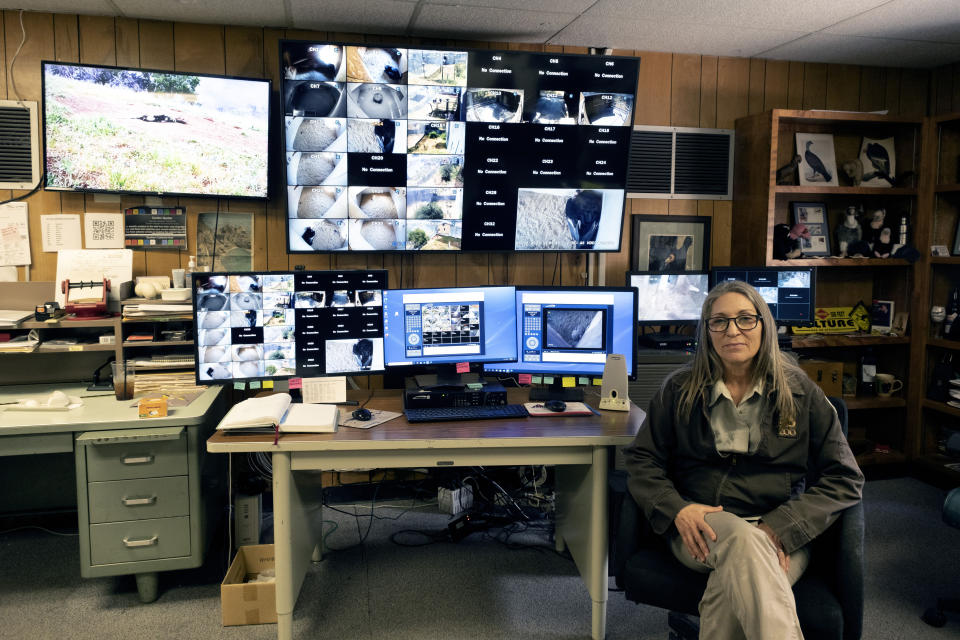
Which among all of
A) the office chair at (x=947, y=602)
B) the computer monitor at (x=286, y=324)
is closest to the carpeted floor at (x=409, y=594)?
the office chair at (x=947, y=602)

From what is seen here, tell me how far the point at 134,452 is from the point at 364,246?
1.32 m

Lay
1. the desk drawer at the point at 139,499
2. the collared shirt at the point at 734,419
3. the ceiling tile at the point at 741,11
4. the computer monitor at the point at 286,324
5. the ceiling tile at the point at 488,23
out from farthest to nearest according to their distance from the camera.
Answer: the ceiling tile at the point at 488,23, the ceiling tile at the point at 741,11, the computer monitor at the point at 286,324, the desk drawer at the point at 139,499, the collared shirt at the point at 734,419

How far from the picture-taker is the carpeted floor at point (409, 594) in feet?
8.00

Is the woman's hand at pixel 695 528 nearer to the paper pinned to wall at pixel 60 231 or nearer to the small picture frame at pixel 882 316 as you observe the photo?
the small picture frame at pixel 882 316

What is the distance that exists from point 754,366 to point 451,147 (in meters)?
1.78

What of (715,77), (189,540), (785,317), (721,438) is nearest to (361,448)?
(189,540)

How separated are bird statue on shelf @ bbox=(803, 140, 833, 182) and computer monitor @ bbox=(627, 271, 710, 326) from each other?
3.27 feet

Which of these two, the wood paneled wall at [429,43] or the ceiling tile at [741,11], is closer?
the ceiling tile at [741,11]

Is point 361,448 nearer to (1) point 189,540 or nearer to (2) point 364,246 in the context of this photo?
(1) point 189,540

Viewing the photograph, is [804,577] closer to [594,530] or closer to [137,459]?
[594,530]

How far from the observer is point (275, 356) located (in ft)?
8.95

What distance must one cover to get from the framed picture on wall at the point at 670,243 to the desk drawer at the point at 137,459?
2435mm

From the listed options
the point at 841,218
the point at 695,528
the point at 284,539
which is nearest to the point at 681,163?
the point at 841,218

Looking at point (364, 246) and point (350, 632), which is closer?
point (350, 632)
